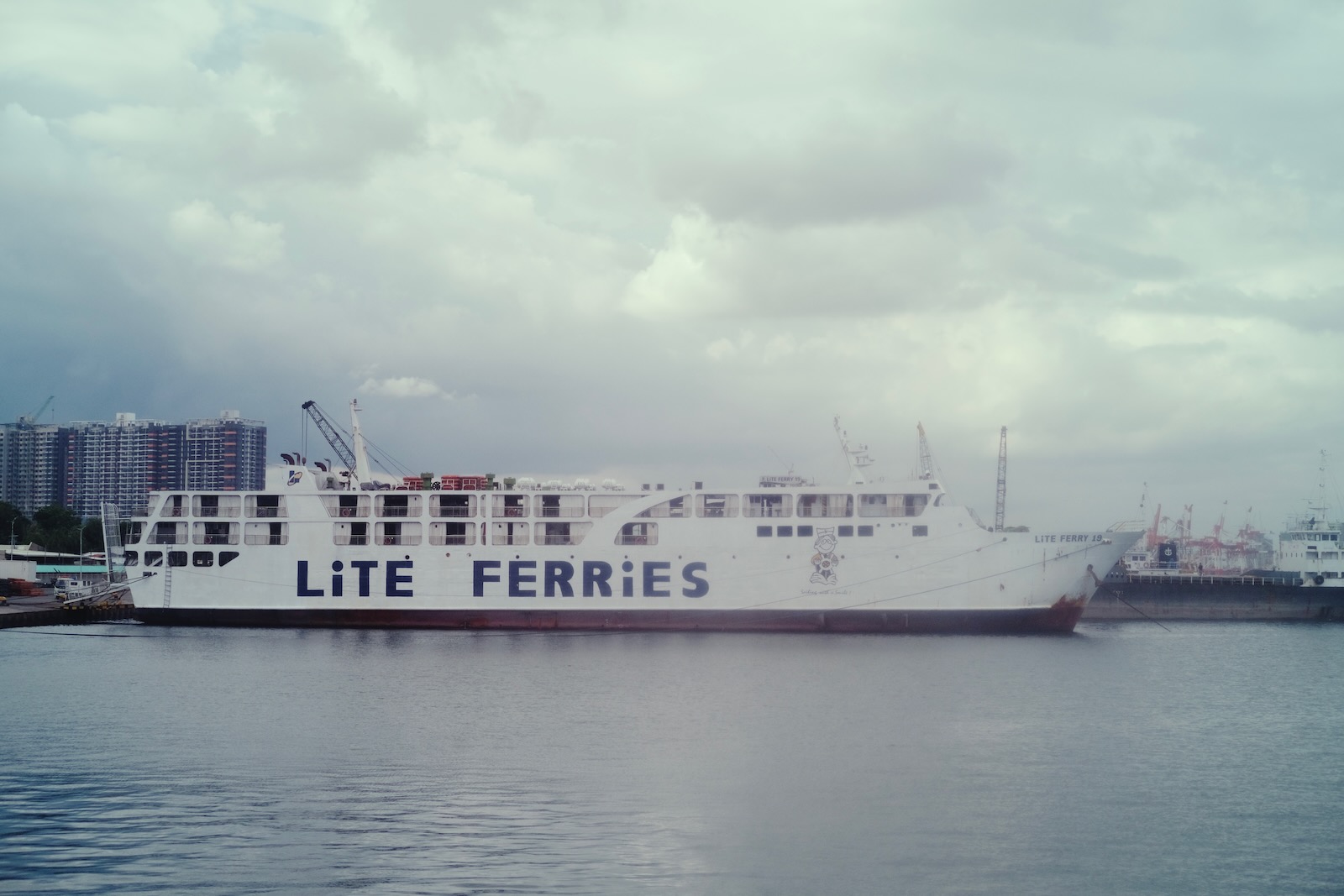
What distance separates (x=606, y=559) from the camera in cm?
5903

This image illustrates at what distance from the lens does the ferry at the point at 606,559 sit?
57312mm

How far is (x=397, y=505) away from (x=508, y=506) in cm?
608

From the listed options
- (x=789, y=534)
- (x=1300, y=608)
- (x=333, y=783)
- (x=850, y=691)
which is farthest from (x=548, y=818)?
(x=1300, y=608)

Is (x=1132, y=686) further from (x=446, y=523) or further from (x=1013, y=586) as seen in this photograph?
(x=446, y=523)

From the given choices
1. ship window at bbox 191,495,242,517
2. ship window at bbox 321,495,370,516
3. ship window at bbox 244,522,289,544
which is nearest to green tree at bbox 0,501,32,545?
ship window at bbox 191,495,242,517

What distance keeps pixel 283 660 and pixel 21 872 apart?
92.1 ft

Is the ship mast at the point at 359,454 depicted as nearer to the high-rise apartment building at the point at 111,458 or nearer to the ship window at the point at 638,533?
the ship window at the point at 638,533

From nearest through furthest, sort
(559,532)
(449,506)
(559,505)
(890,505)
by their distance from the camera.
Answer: (890,505)
(559,532)
(559,505)
(449,506)

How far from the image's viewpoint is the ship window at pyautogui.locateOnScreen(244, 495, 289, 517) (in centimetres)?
6181

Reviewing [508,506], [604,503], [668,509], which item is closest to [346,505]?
[508,506]

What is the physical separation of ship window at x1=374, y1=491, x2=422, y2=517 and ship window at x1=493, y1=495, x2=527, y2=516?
13.7ft

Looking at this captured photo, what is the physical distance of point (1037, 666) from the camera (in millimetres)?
45906

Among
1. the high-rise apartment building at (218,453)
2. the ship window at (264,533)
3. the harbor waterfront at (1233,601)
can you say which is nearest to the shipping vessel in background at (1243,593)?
the harbor waterfront at (1233,601)

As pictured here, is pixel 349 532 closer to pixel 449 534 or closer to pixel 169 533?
pixel 449 534
